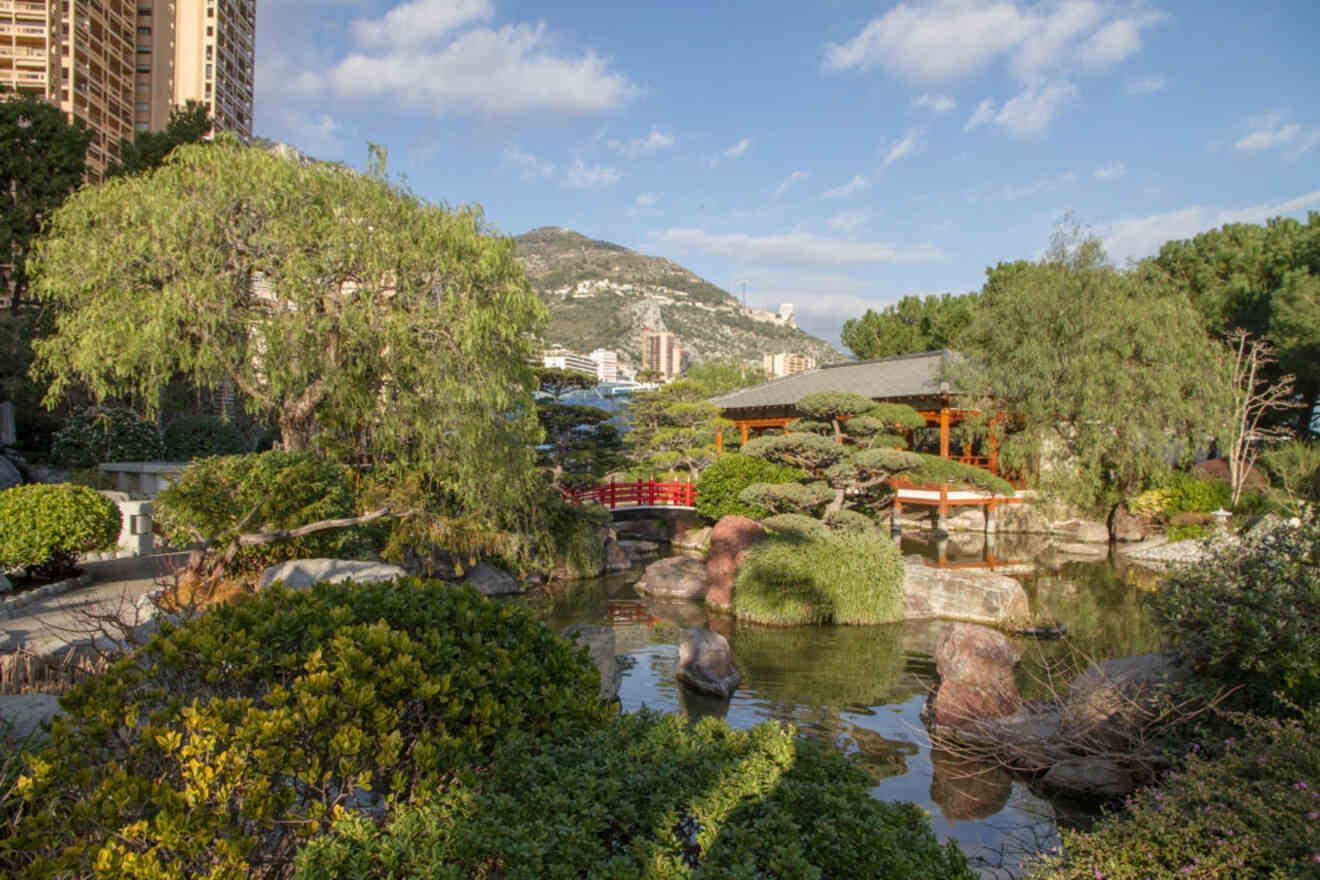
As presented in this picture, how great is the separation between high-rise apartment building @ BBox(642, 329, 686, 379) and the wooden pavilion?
3781 cm

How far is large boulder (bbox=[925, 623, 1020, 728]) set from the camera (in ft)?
21.4

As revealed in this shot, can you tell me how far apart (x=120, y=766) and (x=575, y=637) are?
5.61 ft

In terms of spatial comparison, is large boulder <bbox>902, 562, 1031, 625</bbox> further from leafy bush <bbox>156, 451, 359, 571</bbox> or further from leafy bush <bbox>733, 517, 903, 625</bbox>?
leafy bush <bbox>156, 451, 359, 571</bbox>

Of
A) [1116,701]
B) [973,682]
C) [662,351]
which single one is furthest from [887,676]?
[662,351]

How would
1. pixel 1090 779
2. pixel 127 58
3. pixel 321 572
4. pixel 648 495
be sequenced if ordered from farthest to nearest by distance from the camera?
1. pixel 127 58
2. pixel 648 495
3. pixel 321 572
4. pixel 1090 779

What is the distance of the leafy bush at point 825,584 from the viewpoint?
10391 millimetres

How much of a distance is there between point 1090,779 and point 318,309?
340 inches

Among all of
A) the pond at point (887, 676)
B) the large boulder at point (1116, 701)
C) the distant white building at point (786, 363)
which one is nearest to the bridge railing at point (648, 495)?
the pond at point (887, 676)

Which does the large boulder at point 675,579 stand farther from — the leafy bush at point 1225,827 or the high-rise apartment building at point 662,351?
the high-rise apartment building at point 662,351

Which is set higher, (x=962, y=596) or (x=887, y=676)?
(x=962, y=596)

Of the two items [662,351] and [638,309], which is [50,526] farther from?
[638,309]

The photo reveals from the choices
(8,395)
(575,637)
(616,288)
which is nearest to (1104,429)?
(575,637)

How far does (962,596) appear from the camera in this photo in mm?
10516

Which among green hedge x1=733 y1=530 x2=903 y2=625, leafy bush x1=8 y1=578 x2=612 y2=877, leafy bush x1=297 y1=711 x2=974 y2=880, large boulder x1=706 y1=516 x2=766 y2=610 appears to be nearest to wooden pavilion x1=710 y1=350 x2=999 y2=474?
large boulder x1=706 y1=516 x2=766 y2=610
